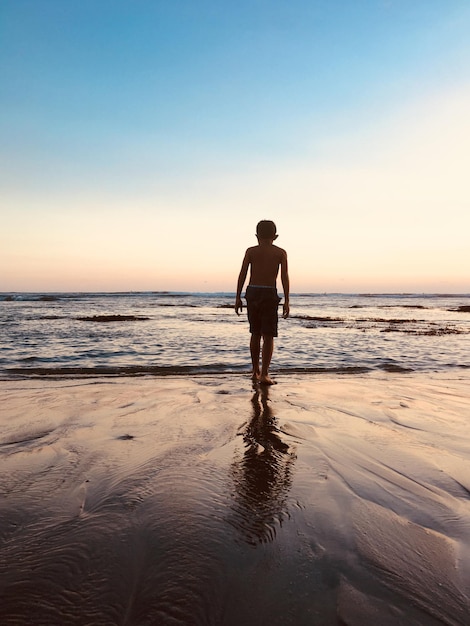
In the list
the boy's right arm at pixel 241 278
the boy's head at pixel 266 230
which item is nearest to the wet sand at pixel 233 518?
the boy's right arm at pixel 241 278

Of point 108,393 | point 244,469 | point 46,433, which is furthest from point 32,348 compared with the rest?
point 244,469

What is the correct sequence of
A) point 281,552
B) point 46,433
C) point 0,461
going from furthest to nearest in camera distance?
1. point 46,433
2. point 0,461
3. point 281,552

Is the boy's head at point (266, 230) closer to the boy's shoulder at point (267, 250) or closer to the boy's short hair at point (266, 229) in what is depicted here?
the boy's short hair at point (266, 229)

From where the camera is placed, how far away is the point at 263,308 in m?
6.57

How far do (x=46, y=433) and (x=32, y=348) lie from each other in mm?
7604

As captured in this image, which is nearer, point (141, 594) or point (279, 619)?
point (279, 619)

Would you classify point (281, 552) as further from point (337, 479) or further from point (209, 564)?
point (337, 479)

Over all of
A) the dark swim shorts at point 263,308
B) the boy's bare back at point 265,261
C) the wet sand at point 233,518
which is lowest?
the wet sand at point 233,518

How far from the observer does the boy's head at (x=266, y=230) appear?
658cm

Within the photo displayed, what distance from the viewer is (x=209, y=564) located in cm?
169

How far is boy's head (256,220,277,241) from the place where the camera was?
6.58 meters

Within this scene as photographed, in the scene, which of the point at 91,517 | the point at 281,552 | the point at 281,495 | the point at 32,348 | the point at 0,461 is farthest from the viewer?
the point at 32,348

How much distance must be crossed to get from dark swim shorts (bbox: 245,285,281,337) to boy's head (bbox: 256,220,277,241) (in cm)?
87

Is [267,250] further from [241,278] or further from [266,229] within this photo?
[241,278]
